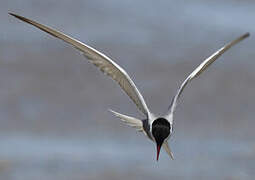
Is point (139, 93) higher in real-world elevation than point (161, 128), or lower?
higher

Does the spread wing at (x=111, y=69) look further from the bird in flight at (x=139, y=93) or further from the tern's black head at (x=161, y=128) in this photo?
the tern's black head at (x=161, y=128)

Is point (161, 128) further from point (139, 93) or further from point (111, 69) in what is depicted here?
point (111, 69)

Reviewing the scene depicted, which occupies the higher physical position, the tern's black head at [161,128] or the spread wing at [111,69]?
the spread wing at [111,69]

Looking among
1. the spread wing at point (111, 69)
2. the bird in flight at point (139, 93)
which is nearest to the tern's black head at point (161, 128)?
the bird in flight at point (139, 93)

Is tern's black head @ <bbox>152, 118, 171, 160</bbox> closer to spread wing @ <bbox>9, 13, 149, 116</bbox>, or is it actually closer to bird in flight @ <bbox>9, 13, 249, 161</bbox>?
bird in flight @ <bbox>9, 13, 249, 161</bbox>

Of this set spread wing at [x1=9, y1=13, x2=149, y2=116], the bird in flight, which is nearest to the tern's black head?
the bird in flight

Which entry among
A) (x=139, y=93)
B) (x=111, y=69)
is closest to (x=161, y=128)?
(x=139, y=93)

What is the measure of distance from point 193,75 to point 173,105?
0.56 feet

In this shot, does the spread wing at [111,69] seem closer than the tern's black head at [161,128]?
Yes

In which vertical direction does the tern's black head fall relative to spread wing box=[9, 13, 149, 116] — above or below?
below

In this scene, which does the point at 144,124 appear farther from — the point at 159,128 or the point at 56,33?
the point at 56,33

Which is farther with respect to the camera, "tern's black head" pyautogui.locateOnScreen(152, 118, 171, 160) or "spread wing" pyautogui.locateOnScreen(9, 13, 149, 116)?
Result: "tern's black head" pyautogui.locateOnScreen(152, 118, 171, 160)

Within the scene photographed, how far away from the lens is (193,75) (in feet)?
10.3

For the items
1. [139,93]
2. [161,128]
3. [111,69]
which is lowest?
[161,128]
